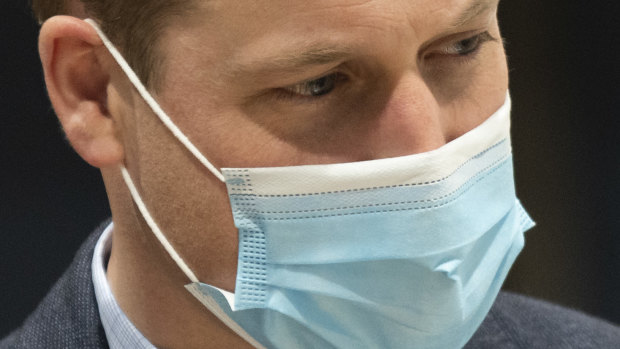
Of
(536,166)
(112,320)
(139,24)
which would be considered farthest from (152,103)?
(536,166)

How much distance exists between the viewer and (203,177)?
4.92ft

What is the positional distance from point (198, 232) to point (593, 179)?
7.20 ft

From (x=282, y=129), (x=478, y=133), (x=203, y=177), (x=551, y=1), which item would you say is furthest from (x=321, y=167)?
(x=551, y=1)

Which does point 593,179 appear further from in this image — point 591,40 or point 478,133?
point 478,133

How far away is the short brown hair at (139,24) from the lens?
1484 millimetres

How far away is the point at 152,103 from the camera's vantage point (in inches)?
60.1

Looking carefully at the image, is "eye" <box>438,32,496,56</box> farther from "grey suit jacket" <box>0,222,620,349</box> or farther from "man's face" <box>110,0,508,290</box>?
"grey suit jacket" <box>0,222,620,349</box>

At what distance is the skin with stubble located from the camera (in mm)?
1396

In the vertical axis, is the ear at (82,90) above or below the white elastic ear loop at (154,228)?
above

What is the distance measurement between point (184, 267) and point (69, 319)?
42cm

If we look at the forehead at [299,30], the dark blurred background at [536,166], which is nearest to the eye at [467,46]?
the forehead at [299,30]

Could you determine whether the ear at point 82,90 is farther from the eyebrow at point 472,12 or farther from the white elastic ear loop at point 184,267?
the eyebrow at point 472,12

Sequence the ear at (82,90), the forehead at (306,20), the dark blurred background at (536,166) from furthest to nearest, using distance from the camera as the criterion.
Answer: the dark blurred background at (536,166) < the ear at (82,90) < the forehead at (306,20)

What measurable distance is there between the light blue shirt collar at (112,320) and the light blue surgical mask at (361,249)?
28 cm
